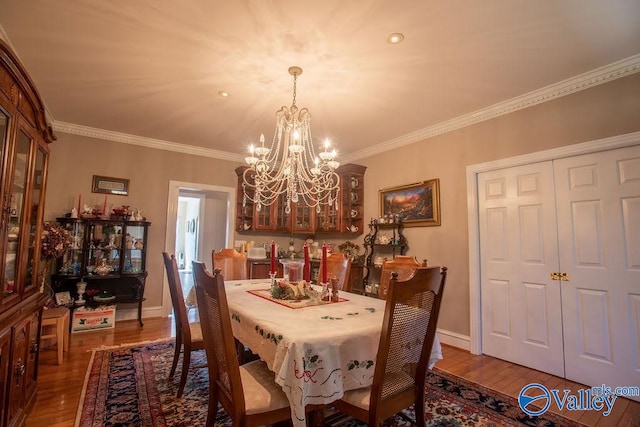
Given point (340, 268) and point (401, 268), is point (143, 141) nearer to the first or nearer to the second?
point (340, 268)

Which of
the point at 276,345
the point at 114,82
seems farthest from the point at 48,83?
the point at 276,345

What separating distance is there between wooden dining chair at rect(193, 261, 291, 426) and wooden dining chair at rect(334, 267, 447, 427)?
0.34 meters

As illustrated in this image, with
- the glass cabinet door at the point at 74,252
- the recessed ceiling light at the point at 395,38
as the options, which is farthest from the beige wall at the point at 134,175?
the recessed ceiling light at the point at 395,38

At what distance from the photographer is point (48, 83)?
291cm

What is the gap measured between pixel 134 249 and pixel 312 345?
379cm

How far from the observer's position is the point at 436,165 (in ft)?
12.6

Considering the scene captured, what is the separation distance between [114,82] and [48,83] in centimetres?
65

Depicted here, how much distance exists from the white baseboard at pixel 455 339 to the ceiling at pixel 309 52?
2.49 m

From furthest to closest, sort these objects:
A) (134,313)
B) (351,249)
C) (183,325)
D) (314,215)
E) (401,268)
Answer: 1. (314,215)
2. (351,249)
3. (134,313)
4. (401,268)
5. (183,325)

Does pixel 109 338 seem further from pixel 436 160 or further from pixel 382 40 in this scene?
pixel 436 160

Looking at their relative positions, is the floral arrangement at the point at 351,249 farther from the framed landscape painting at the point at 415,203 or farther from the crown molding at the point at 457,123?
the crown molding at the point at 457,123

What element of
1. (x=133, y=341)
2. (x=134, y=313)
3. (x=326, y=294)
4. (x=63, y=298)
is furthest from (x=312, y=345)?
(x=134, y=313)

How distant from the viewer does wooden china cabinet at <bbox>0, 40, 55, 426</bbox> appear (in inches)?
62.7

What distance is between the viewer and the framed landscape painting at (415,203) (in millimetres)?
3814
